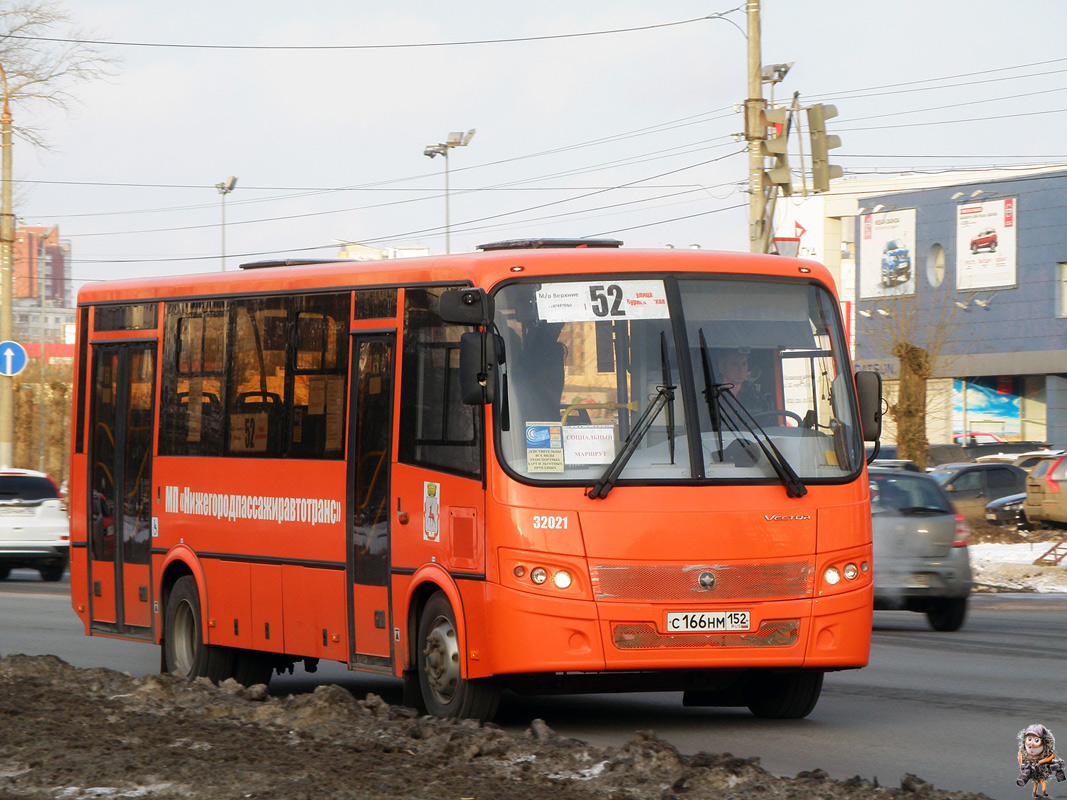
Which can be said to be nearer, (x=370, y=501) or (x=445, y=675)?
(x=445, y=675)

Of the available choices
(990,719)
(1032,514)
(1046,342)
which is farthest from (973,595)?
(1046,342)

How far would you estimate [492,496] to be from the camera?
9117 millimetres

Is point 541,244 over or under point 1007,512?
over

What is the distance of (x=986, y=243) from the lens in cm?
6078

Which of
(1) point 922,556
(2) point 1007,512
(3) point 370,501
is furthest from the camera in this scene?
(2) point 1007,512

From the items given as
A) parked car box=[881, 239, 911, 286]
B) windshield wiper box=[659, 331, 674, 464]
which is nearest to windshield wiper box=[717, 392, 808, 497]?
windshield wiper box=[659, 331, 674, 464]

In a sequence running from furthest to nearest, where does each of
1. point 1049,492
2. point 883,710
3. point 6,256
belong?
1. point 1049,492
2. point 6,256
3. point 883,710

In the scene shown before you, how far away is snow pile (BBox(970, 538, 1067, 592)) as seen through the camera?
25.1 m

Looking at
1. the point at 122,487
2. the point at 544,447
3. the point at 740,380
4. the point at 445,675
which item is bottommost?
the point at 445,675

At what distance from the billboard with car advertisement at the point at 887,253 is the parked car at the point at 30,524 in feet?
139

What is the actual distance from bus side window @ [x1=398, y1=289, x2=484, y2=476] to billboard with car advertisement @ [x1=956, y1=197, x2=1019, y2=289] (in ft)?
174

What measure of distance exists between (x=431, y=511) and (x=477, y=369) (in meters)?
1.03

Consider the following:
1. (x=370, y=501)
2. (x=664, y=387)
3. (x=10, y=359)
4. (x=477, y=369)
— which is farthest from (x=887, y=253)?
(x=477, y=369)

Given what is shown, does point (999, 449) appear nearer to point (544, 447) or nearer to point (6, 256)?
point (6, 256)
